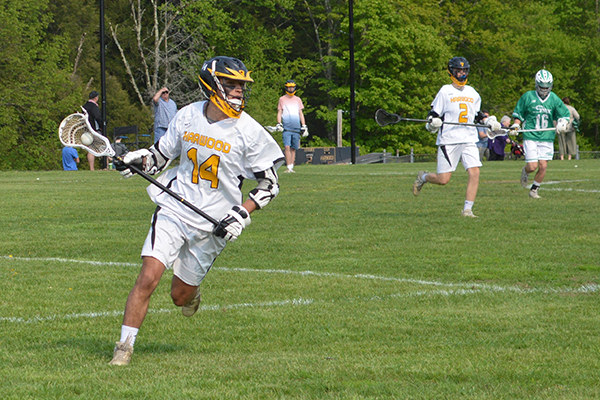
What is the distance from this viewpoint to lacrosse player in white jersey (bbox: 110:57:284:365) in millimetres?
5938

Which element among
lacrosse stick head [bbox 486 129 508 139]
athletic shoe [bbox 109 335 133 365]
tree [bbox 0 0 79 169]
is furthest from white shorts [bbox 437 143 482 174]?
tree [bbox 0 0 79 169]

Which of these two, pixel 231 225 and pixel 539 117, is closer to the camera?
pixel 231 225

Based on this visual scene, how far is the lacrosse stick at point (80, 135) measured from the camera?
6465 mm

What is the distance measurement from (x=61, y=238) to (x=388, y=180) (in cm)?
1116

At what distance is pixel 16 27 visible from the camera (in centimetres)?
4456

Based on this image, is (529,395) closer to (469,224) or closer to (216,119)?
(216,119)

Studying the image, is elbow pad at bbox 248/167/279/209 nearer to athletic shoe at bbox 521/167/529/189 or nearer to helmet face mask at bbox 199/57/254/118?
helmet face mask at bbox 199/57/254/118

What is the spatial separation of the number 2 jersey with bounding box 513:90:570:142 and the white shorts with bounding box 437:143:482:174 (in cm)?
260

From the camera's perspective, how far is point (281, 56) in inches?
2243

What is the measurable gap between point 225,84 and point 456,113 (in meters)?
8.30

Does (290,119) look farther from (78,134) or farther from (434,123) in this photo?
(78,134)

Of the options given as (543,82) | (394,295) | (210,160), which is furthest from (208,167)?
(543,82)

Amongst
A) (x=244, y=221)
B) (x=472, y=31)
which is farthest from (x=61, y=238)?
(x=472, y=31)

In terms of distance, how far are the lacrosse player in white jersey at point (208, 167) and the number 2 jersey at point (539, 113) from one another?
10757 mm
